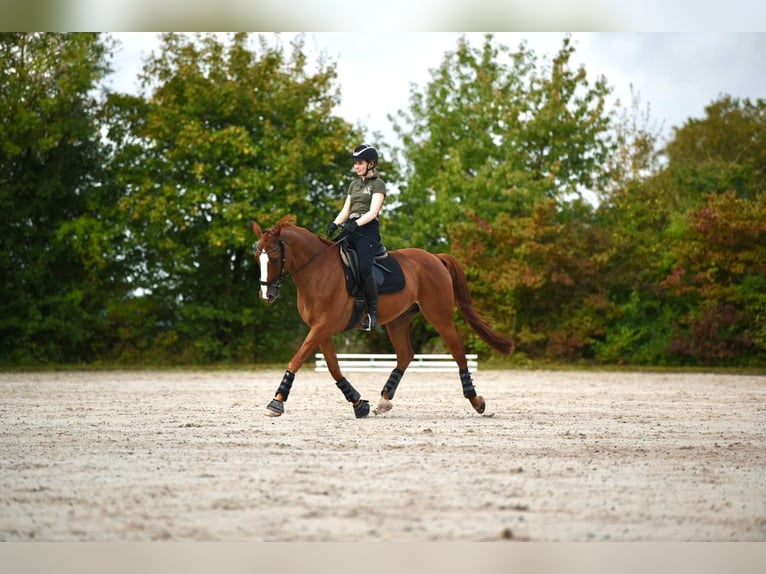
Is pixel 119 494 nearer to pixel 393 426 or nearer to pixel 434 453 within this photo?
pixel 434 453

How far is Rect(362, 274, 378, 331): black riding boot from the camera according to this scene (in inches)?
410

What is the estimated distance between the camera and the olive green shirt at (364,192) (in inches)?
405

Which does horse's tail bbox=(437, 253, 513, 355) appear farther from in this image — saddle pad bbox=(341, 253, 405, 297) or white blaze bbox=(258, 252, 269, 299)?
white blaze bbox=(258, 252, 269, 299)

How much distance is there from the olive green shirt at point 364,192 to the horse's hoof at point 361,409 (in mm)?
1917

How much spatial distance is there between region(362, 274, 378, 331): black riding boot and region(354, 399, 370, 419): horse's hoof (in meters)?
0.76

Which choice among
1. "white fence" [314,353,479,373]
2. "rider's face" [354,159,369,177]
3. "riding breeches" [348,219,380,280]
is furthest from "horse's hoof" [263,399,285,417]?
"white fence" [314,353,479,373]

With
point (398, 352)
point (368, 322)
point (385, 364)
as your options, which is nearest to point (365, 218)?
point (368, 322)

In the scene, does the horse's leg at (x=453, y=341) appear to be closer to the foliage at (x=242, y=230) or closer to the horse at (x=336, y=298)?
the horse at (x=336, y=298)

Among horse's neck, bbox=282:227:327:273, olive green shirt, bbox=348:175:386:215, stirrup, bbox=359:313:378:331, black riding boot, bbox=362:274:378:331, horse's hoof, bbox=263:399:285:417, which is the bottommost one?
horse's hoof, bbox=263:399:285:417

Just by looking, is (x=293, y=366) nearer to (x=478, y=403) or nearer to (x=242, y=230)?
(x=478, y=403)

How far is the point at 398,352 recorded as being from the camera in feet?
36.4

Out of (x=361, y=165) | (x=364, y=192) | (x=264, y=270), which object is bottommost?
(x=264, y=270)

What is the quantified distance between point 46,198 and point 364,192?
1637 cm
